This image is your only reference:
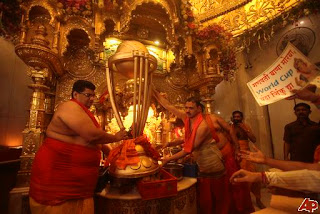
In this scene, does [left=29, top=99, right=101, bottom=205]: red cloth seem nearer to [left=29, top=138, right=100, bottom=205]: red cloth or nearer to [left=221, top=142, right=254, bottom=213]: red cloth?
[left=29, top=138, right=100, bottom=205]: red cloth

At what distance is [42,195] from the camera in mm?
1681

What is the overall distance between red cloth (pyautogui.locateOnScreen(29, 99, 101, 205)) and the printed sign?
3158 mm

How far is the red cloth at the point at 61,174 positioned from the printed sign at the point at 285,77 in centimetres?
315

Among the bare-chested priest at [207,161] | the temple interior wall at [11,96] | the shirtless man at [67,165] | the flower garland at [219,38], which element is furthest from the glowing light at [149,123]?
the flower garland at [219,38]

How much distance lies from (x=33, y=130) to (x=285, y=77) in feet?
14.0

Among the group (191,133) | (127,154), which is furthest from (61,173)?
(191,133)

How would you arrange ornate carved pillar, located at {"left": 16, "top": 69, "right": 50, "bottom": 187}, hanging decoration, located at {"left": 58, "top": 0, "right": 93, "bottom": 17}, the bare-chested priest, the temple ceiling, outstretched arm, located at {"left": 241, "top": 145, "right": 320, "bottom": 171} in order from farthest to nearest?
the temple ceiling → hanging decoration, located at {"left": 58, "top": 0, "right": 93, "bottom": 17} → the bare-chested priest → ornate carved pillar, located at {"left": 16, "top": 69, "right": 50, "bottom": 187} → outstretched arm, located at {"left": 241, "top": 145, "right": 320, "bottom": 171}

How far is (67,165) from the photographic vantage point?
173cm

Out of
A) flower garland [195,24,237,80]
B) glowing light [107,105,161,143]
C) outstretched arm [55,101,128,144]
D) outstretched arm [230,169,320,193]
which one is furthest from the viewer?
flower garland [195,24,237,80]

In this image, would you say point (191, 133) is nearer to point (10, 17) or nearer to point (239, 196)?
point (239, 196)

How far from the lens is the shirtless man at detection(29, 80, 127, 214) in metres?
1.68

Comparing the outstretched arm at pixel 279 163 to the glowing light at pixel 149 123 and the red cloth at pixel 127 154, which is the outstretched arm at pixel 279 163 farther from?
the glowing light at pixel 149 123

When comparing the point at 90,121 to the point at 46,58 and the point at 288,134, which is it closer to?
the point at 46,58

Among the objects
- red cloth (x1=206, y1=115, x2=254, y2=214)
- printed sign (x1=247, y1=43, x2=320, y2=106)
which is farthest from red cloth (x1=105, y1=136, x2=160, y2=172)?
printed sign (x1=247, y1=43, x2=320, y2=106)
